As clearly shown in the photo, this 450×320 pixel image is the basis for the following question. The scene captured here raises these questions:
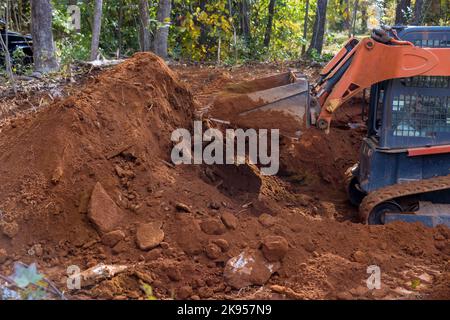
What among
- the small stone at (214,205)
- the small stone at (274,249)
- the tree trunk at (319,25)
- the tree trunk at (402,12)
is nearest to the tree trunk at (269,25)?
the tree trunk at (319,25)

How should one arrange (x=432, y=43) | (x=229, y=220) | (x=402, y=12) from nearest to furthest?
1. (x=229, y=220)
2. (x=432, y=43)
3. (x=402, y=12)

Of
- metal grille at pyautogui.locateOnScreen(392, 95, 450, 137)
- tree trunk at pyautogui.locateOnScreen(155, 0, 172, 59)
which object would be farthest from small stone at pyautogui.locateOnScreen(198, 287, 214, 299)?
tree trunk at pyautogui.locateOnScreen(155, 0, 172, 59)

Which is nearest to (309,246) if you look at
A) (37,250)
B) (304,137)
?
(37,250)

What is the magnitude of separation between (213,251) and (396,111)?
8.59 feet

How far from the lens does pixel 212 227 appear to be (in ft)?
16.2

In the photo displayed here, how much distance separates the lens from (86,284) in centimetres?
418

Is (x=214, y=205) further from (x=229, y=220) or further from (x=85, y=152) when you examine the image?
(x=85, y=152)

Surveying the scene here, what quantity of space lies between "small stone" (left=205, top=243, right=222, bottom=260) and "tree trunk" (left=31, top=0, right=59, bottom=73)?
607cm

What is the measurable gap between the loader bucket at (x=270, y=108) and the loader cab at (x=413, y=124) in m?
0.87

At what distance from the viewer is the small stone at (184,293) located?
4.20 metres

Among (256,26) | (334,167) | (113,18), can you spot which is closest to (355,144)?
(334,167)

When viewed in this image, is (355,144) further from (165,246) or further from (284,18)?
(284,18)

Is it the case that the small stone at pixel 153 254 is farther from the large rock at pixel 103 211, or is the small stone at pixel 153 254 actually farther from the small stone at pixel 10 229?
the small stone at pixel 10 229

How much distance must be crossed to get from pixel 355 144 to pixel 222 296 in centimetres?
510
